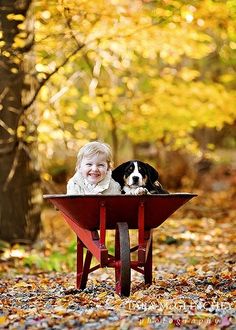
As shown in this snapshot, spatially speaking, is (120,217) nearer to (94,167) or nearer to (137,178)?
(137,178)

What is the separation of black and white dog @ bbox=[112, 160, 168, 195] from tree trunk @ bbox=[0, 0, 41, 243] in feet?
11.2

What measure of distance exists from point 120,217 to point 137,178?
34 cm

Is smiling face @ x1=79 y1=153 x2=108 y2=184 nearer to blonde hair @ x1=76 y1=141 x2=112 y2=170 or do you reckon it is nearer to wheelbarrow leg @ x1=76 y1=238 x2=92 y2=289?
blonde hair @ x1=76 y1=141 x2=112 y2=170

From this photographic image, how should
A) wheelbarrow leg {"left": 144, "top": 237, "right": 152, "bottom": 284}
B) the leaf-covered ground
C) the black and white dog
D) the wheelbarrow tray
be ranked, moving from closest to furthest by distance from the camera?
the leaf-covered ground → the wheelbarrow tray → the black and white dog → wheelbarrow leg {"left": 144, "top": 237, "right": 152, "bottom": 284}

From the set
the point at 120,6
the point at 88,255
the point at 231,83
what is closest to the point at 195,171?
the point at 231,83

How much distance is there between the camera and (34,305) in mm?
5098

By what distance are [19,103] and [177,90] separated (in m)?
4.54

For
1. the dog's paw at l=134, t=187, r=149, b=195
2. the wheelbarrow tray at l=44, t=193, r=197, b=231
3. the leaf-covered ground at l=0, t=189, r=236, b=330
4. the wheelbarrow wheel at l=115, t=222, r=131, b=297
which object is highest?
the dog's paw at l=134, t=187, r=149, b=195

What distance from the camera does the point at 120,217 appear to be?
Answer: 5172 millimetres

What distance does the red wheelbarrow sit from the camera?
4.96 metres

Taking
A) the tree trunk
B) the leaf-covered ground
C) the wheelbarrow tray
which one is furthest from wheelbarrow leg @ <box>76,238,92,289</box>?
the tree trunk

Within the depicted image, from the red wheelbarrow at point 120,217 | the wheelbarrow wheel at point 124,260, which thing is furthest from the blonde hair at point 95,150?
→ the wheelbarrow wheel at point 124,260

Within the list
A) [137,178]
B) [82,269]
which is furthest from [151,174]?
[82,269]

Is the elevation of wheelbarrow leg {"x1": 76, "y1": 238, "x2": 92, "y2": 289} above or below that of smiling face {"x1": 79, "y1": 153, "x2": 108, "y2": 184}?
below
